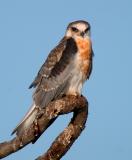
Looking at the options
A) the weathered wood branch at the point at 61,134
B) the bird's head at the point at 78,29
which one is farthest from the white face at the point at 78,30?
the weathered wood branch at the point at 61,134

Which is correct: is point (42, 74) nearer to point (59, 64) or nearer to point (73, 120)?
point (59, 64)

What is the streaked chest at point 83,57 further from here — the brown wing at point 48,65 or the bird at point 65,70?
the brown wing at point 48,65

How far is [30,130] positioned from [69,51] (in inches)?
112

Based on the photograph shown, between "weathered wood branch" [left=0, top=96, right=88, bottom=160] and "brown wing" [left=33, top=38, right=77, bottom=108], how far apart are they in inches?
75.2

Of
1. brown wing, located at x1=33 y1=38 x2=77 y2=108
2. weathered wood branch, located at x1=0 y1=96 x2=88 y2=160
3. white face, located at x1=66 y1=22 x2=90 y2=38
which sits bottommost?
weathered wood branch, located at x1=0 y1=96 x2=88 y2=160

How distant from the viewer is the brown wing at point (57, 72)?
948 centimetres

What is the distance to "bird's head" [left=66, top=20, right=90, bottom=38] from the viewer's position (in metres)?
10.3

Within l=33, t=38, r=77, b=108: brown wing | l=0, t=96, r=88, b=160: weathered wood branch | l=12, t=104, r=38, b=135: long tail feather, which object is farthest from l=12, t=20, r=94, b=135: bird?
l=0, t=96, r=88, b=160: weathered wood branch

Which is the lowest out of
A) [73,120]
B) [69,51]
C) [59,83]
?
[73,120]

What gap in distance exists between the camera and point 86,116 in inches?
290

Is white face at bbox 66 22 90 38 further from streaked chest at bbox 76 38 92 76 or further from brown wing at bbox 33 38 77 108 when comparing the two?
brown wing at bbox 33 38 77 108

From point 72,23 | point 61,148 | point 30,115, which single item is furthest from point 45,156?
point 72,23

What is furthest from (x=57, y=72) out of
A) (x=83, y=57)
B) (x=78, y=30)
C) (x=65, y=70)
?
(x=78, y=30)

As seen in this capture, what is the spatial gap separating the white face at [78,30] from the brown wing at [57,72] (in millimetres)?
514
